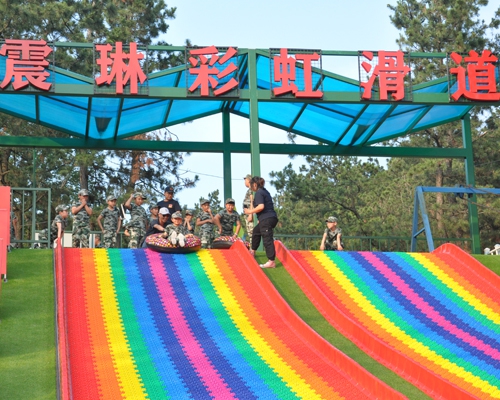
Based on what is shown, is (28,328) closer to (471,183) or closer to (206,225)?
(206,225)

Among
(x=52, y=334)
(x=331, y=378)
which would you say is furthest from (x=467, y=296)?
(x=52, y=334)

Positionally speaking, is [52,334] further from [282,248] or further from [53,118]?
[53,118]

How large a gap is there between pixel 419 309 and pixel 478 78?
751 centimetres

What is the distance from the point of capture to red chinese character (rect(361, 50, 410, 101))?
18.1 meters

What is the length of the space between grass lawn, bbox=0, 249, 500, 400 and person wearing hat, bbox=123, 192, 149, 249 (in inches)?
65.8

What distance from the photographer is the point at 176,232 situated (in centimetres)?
1471

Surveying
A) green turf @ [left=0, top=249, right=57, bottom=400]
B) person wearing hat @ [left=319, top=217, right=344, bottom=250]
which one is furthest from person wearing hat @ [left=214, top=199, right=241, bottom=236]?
green turf @ [left=0, top=249, right=57, bottom=400]

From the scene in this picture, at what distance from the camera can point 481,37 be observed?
3231 centimetres

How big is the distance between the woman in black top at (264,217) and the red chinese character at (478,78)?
5913mm

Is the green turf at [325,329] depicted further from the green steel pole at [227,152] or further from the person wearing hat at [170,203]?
the green steel pole at [227,152]

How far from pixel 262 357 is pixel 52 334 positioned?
2860 millimetres

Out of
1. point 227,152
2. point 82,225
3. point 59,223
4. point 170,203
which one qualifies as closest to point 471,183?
point 227,152

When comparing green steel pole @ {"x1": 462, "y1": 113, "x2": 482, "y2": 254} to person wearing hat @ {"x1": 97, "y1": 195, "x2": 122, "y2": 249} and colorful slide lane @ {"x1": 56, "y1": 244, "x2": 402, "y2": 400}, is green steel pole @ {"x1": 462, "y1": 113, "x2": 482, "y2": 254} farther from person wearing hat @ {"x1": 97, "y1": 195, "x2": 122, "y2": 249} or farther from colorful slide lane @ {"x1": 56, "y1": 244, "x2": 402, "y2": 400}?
person wearing hat @ {"x1": 97, "y1": 195, "x2": 122, "y2": 249}

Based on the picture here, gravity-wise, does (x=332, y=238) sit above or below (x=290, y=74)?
below
